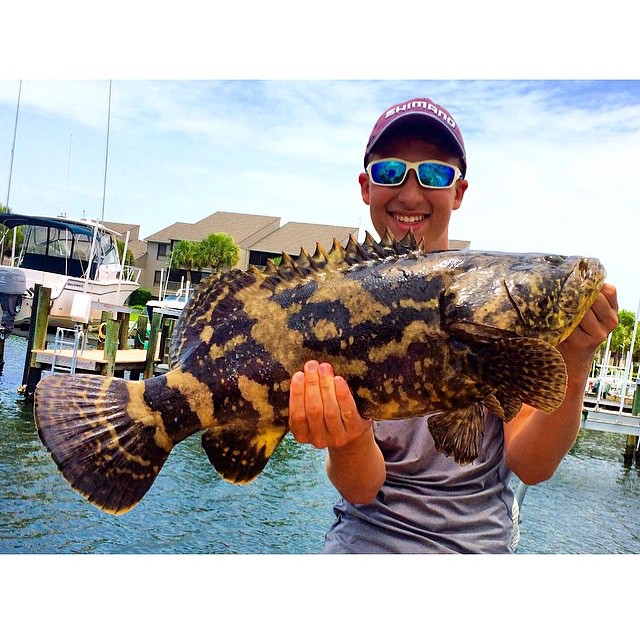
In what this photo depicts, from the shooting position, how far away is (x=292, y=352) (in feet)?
6.68

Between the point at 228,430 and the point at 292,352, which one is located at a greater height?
the point at 292,352

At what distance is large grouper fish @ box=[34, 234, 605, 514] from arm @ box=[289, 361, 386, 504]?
0.05 metres

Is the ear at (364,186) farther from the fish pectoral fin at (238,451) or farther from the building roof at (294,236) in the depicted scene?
the building roof at (294,236)

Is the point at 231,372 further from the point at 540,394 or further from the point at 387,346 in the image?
the point at 540,394

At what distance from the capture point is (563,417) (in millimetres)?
2348

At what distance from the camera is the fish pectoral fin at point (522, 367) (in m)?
1.96

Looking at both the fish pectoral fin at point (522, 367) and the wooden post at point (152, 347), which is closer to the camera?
the fish pectoral fin at point (522, 367)

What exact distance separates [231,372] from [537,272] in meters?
0.96

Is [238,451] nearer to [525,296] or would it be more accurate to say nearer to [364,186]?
[525,296]

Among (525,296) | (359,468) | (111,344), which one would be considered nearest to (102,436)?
(359,468)

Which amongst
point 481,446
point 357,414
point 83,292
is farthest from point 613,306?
point 83,292

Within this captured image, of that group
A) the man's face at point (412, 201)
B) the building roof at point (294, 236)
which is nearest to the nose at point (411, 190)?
the man's face at point (412, 201)

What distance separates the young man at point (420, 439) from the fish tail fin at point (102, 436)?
0.43 metres

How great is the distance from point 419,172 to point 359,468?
109 centimetres
